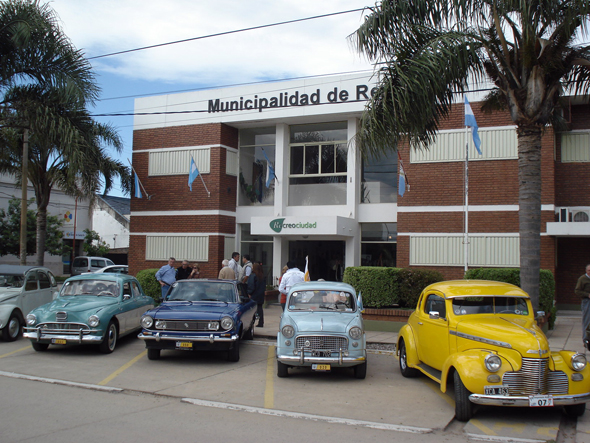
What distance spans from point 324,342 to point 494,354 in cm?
290

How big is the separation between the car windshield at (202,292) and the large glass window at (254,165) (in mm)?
11143

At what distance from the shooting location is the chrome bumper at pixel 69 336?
1077cm

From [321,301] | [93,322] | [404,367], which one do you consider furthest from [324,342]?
[93,322]

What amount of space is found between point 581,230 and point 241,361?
11750mm

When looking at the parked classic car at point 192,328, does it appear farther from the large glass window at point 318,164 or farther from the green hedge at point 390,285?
the large glass window at point 318,164

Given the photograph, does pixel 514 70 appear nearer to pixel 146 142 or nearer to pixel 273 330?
pixel 273 330

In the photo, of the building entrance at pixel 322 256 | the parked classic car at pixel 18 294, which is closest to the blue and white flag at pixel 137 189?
the building entrance at pixel 322 256

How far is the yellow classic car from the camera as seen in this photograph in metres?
6.79

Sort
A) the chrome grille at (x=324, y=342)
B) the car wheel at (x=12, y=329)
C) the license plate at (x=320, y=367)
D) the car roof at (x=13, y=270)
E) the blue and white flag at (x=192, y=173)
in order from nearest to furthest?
1. the license plate at (x=320, y=367)
2. the chrome grille at (x=324, y=342)
3. the car wheel at (x=12, y=329)
4. the car roof at (x=13, y=270)
5. the blue and white flag at (x=192, y=173)

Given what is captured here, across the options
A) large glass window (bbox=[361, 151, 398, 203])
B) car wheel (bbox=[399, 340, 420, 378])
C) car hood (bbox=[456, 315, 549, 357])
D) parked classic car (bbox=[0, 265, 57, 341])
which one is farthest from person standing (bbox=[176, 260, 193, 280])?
car hood (bbox=[456, 315, 549, 357])

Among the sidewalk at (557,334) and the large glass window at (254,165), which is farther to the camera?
the large glass window at (254,165)

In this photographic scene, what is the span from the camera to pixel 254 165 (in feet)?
77.0

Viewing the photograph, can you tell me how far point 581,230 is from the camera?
1689cm

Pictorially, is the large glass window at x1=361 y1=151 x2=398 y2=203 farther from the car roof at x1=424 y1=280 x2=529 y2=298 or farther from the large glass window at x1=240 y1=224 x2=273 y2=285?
the car roof at x1=424 y1=280 x2=529 y2=298
